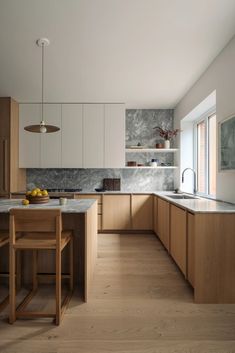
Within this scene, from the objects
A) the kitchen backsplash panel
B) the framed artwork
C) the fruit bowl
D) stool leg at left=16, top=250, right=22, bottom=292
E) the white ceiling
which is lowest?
stool leg at left=16, top=250, right=22, bottom=292

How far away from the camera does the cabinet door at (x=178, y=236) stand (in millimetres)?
2629

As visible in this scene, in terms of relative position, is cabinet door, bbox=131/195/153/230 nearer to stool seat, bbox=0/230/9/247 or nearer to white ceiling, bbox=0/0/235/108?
white ceiling, bbox=0/0/235/108

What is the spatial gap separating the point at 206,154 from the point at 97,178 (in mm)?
2266

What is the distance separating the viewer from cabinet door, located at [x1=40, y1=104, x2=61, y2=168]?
16.1ft

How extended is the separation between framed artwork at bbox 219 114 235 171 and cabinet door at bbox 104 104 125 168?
2269mm

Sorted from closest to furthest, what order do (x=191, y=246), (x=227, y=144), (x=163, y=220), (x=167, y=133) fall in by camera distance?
(x=191, y=246) → (x=227, y=144) → (x=163, y=220) → (x=167, y=133)

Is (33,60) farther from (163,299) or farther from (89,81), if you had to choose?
(163,299)

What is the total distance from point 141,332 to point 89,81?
3310mm

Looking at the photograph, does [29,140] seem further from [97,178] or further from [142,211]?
[142,211]

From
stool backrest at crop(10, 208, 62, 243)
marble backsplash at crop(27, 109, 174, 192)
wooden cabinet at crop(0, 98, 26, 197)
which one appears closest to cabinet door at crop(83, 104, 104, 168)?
marble backsplash at crop(27, 109, 174, 192)

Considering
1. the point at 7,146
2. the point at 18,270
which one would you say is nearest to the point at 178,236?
the point at 18,270

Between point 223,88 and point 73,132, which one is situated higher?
point 223,88

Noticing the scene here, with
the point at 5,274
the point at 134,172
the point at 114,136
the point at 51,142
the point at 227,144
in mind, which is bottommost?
the point at 5,274

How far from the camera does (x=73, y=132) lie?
193 inches
